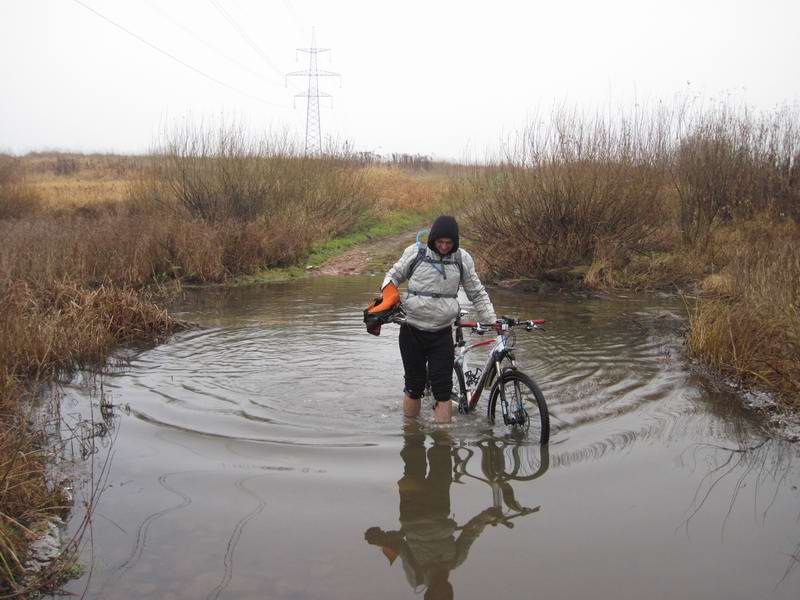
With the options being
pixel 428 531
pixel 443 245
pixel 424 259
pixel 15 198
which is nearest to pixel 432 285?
pixel 424 259

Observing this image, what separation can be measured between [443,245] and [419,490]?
2.00 meters

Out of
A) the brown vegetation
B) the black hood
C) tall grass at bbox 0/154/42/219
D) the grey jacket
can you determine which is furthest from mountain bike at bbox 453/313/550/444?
tall grass at bbox 0/154/42/219

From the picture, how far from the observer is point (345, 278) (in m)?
18.8

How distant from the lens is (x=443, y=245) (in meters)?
5.89

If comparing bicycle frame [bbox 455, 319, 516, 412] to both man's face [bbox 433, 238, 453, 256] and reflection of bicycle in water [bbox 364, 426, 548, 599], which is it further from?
man's face [bbox 433, 238, 453, 256]

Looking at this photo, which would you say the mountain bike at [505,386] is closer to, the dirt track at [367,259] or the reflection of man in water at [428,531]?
the reflection of man in water at [428,531]

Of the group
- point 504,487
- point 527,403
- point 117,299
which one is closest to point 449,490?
point 504,487

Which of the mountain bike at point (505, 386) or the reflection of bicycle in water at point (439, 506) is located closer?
the reflection of bicycle in water at point (439, 506)

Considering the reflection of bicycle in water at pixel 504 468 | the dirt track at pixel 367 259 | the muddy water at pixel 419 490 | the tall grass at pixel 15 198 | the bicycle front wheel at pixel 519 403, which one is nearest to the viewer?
the muddy water at pixel 419 490

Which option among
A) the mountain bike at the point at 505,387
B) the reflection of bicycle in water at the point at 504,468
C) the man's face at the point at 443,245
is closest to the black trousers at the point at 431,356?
the mountain bike at the point at 505,387

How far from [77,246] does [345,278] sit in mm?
6996

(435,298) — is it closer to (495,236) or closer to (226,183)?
(495,236)

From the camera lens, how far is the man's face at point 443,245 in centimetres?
586

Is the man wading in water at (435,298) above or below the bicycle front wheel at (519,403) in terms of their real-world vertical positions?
above
